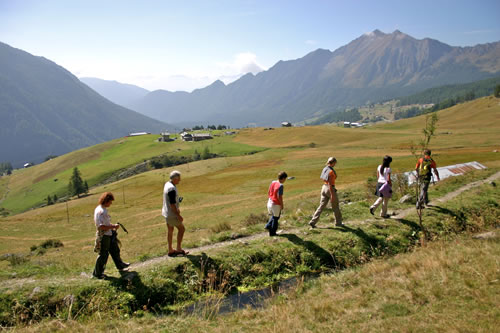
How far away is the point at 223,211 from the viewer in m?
35.7

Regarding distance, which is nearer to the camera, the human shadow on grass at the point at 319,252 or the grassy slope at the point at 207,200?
the human shadow on grass at the point at 319,252

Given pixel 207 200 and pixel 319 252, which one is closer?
pixel 319 252

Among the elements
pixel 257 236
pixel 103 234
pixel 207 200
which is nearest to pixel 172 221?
pixel 103 234

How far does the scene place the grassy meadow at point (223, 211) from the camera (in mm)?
11484

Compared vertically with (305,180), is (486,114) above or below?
above

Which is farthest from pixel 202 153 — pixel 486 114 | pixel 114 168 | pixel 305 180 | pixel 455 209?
pixel 486 114

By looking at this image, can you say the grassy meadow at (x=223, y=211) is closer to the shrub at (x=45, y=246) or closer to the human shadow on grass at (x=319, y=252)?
the human shadow on grass at (x=319, y=252)

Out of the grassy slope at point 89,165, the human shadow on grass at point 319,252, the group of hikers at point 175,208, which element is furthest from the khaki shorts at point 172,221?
the grassy slope at point 89,165

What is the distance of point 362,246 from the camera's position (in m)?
12.7

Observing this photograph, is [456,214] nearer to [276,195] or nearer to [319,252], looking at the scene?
[319,252]

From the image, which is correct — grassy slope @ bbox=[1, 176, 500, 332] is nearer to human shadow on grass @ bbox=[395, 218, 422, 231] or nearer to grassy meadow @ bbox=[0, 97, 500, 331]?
grassy meadow @ bbox=[0, 97, 500, 331]

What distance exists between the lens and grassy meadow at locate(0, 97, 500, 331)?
11.5 meters

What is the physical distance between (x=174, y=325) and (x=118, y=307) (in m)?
2.33

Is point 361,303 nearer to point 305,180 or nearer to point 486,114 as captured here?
point 305,180
